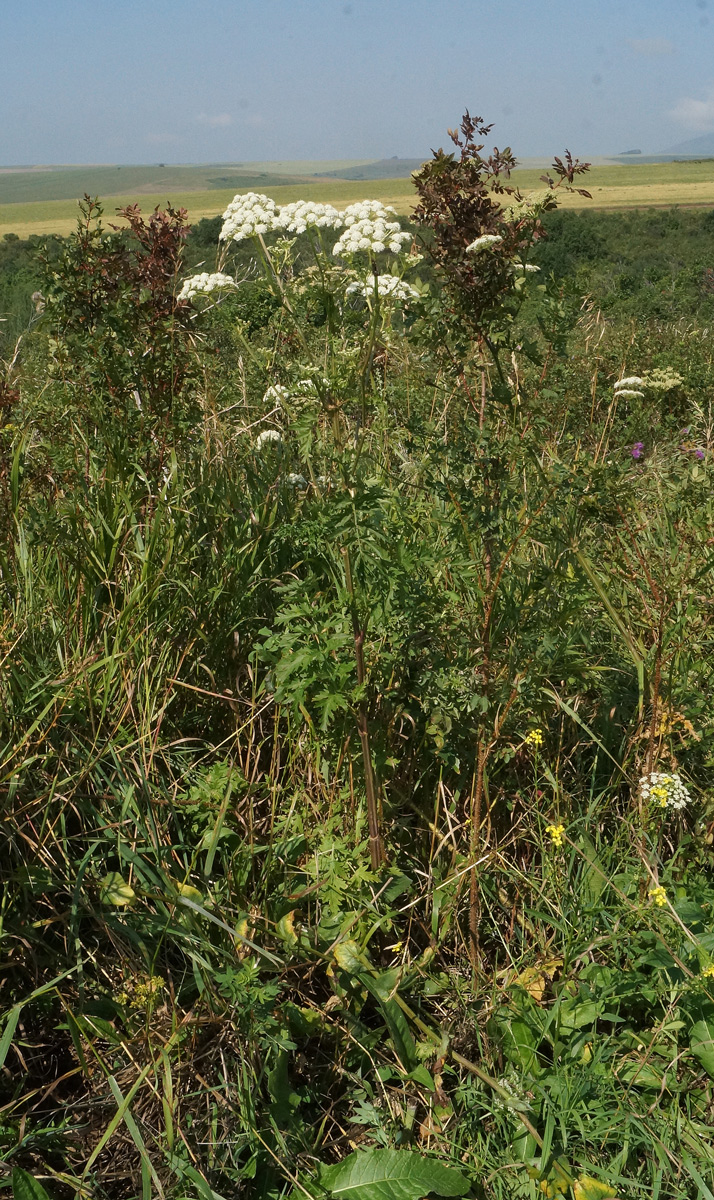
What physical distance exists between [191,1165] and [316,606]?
1.17m

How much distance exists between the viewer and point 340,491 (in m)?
1.83

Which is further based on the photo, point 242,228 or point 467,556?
point 242,228

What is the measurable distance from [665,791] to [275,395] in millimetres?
1810

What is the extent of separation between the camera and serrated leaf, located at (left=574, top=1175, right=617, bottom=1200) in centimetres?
169

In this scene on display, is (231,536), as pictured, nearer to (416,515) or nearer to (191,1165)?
(416,515)

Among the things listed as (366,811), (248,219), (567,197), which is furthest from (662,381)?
(567,197)

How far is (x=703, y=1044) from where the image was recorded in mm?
1896

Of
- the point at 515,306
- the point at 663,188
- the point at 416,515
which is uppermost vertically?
the point at 663,188

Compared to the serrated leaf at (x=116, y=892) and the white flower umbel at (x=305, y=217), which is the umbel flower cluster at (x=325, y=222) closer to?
the white flower umbel at (x=305, y=217)

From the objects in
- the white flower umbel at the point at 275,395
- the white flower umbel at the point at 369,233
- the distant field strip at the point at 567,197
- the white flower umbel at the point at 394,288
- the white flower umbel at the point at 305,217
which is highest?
the distant field strip at the point at 567,197

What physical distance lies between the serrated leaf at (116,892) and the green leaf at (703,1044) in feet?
4.14

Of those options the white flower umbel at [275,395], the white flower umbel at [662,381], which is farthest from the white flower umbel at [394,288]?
the white flower umbel at [662,381]

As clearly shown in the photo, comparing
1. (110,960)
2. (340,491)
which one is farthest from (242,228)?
(110,960)

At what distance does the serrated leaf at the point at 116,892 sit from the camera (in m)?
1.95
